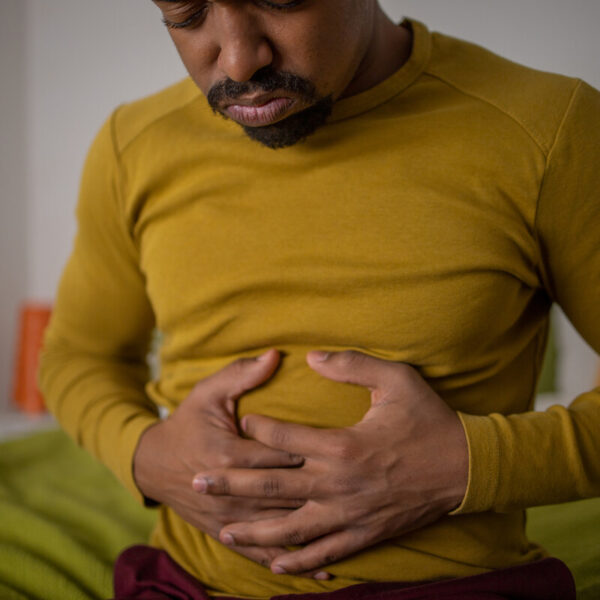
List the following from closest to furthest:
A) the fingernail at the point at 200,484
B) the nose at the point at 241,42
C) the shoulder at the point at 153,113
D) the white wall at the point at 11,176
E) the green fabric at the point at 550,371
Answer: the nose at the point at 241,42, the fingernail at the point at 200,484, the shoulder at the point at 153,113, the green fabric at the point at 550,371, the white wall at the point at 11,176

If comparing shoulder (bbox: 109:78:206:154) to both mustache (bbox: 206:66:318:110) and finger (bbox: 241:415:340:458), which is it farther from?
finger (bbox: 241:415:340:458)

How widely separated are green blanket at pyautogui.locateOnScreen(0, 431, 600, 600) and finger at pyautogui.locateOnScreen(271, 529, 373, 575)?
35 centimetres

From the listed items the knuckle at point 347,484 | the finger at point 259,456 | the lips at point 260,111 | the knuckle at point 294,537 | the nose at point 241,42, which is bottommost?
the knuckle at point 294,537

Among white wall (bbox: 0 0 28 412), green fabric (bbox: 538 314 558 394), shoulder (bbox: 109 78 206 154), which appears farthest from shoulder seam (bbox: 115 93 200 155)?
white wall (bbox: 0 0 28 412)

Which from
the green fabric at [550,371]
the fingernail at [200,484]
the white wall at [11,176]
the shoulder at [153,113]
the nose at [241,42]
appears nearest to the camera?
the nose at [241,42]

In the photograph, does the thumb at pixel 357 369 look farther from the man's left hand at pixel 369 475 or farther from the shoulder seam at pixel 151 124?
the shoulder seam at pixel 151 124

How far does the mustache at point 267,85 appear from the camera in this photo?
698mm

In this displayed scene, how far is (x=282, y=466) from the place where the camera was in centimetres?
77

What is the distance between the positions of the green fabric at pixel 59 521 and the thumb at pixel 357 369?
0.47 metres

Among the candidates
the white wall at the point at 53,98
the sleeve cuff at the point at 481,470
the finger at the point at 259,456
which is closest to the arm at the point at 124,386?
the finger at the point at 259,456

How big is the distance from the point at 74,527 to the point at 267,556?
573mm

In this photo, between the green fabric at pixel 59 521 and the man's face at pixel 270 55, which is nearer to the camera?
the man's face at pixel 270 55

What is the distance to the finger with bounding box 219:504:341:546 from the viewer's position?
742 mm

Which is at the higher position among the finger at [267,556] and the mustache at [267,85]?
the mustache at [267,85]
